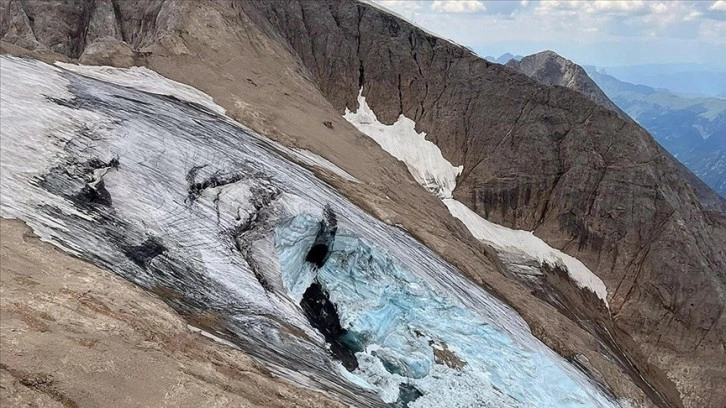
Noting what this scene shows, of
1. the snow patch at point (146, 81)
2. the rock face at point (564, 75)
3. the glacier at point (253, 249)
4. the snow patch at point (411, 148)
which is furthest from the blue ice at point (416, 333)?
the rock face at point (564, 75)

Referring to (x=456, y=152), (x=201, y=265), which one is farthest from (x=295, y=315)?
(x=456, y=152)

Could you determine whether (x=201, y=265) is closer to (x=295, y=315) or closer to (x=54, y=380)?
(x=295, y=315)

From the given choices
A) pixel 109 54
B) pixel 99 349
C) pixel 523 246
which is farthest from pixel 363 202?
pixel 523 246

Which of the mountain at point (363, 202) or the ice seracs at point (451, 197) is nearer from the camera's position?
the mountain at point (363, 202)

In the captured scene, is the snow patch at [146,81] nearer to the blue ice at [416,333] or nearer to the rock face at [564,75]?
the blue ice at [416,333]

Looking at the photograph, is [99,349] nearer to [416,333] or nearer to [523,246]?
[416,333]

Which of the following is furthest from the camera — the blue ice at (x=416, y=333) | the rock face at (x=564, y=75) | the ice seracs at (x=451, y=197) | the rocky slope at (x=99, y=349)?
the rock face at (x=564, y=75)
